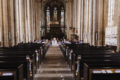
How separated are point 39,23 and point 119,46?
27.3 m

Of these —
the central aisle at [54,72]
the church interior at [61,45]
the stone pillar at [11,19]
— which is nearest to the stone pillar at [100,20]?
the church interior at [61,45]

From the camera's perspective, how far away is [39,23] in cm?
3438

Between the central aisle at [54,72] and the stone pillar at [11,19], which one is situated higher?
the stone pillar at [11,19]

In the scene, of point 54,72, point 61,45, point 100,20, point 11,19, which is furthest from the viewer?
point 61,45

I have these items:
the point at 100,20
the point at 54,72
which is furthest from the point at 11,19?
the point at 100,20

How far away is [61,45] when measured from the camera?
63.3 ft

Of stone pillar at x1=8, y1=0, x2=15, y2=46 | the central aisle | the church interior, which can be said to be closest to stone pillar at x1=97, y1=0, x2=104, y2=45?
the church interior

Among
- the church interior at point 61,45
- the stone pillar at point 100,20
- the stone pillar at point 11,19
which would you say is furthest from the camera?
the stone pillar at point 100,20

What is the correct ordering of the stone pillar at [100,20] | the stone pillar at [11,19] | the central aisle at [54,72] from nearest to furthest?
the central aisle at [54,72]
the stone pillar at [11,19]
the stone pillar at [100,20]

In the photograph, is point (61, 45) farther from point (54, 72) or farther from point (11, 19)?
point (54, 72)

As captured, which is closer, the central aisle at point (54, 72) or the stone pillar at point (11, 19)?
the central aisle at point (54, 72)

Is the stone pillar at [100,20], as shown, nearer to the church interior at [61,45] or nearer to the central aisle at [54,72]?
the church interior at [61,45]

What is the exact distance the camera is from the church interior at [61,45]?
4.22 m

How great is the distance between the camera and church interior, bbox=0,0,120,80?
4.22 m
